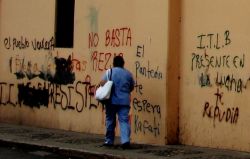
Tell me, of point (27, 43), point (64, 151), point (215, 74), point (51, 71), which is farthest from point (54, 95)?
point (215, 74)

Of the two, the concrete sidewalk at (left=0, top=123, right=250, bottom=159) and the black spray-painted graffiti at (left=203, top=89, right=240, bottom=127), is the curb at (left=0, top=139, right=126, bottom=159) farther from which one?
the black spray-painted graffiti at (left=203, top=89, right=240, bottom=127)

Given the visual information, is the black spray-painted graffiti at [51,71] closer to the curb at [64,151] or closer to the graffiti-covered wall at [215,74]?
the curb at [64,151]

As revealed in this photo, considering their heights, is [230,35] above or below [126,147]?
above

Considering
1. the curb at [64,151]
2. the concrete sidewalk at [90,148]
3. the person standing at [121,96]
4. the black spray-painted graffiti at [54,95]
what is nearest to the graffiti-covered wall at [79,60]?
the black spray-painted graffiti at [54,95]

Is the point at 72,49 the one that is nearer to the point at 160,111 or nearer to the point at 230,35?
the point at 160,111

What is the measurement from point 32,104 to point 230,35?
622 centimetres

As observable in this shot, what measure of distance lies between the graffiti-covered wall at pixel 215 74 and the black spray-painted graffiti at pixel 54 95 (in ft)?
8.65

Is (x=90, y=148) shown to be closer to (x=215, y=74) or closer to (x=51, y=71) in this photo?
(x=215, y=74)

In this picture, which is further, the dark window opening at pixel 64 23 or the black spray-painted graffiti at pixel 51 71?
the dark window opening at pixel 64 23

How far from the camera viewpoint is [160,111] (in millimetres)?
12445

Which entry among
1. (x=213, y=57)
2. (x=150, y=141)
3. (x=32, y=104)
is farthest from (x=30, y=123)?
(x=213, y=57)

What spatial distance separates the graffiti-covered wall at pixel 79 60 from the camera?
1262cm

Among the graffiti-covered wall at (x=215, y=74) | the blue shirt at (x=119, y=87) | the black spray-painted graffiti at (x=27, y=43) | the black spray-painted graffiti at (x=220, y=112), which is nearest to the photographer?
the graffiti-covered wall at (x=215, y=74)

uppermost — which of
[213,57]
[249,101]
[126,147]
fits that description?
[213,57]
